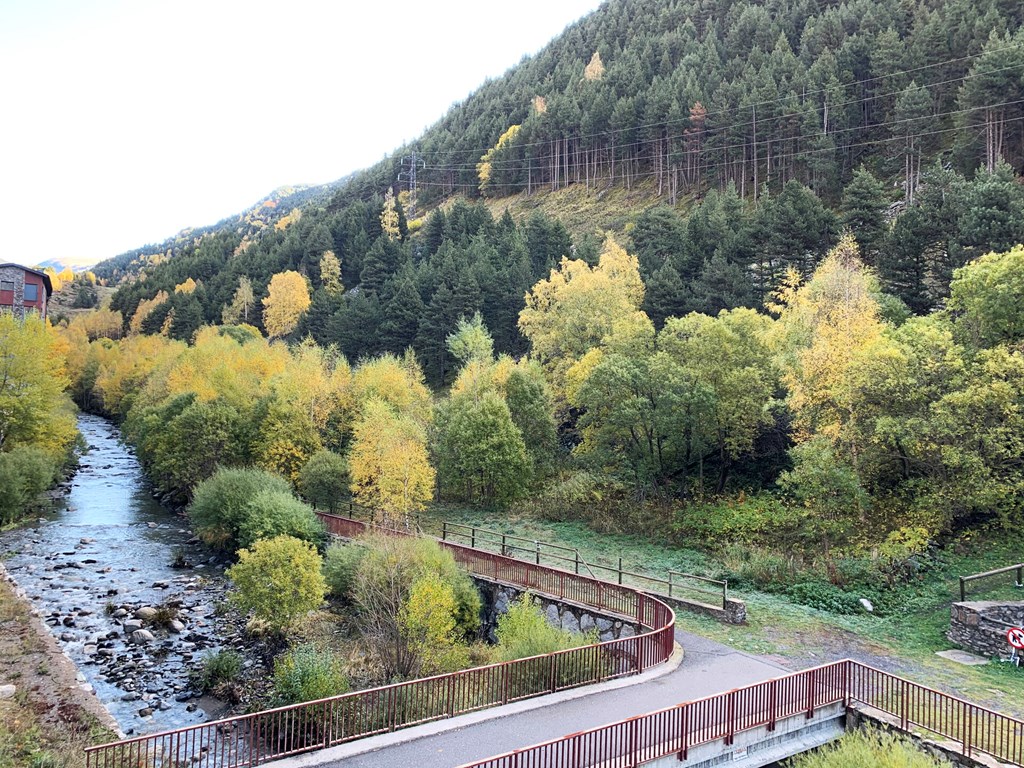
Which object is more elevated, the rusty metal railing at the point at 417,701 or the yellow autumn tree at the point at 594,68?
the yellow autumn tree at the point at 594,68

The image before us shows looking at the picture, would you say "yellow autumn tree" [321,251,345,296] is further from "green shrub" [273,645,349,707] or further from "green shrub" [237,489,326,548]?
"green shrub" [273,645,349,707]

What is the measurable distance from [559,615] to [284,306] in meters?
71.7

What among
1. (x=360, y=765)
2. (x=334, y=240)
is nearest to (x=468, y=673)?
(x=360, y=765)

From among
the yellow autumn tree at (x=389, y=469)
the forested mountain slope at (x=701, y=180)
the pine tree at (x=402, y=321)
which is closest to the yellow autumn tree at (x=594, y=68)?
the forested mountain slope at (x=701, y=180)

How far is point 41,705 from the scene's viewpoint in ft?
57.0

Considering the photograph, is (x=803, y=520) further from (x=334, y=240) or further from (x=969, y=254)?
(x=334, y=240)

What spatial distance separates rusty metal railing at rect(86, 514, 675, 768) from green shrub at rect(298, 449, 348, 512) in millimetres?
19611

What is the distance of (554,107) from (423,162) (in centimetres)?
3609

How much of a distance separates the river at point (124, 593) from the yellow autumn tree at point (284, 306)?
129ft

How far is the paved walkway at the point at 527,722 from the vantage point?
12.1 m

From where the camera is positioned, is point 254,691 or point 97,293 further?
point 97,293

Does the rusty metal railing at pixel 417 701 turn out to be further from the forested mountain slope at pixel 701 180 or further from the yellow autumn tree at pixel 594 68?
the yellow autumn tree at pixel 594 68

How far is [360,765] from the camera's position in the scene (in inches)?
465

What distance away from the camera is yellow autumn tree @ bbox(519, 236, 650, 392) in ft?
152
